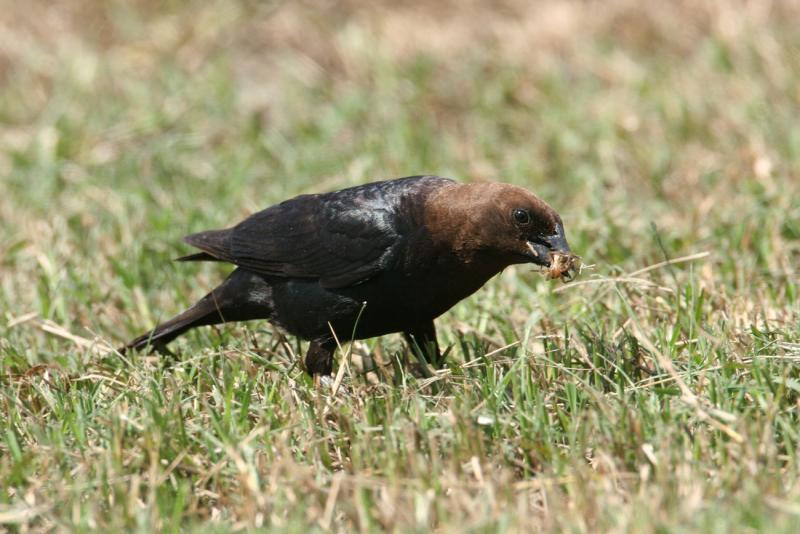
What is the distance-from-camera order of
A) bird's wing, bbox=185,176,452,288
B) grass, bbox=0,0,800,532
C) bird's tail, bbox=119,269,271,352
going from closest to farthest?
grass, bbox=0,0,800,532 < bird's wing, bbox=185,176,452,288 < bird's tail, bbox=119,269,271,352

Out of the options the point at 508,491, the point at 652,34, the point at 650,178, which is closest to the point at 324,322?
the point at 508,491

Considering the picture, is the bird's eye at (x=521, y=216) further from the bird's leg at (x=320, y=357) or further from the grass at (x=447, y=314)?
the bird's leg at (x=320, y=357)

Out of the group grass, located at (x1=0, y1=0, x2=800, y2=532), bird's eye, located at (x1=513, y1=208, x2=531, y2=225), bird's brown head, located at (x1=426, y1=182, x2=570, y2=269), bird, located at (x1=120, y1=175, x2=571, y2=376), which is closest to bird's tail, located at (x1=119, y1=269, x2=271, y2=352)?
bird, located at (x1=120, y1=175, x2=571, y2=376)

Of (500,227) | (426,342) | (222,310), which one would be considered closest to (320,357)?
(426,342)

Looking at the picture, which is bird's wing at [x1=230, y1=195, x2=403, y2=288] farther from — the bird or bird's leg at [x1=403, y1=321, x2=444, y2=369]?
bird's leg at [x1=403, y1=321, x2=444, y2=369]

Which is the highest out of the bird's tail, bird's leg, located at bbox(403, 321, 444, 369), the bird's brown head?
the bird's brown head

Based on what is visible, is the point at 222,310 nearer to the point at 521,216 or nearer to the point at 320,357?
the point at 320,357

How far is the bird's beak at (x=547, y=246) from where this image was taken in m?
4.00

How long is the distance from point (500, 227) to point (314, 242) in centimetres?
79


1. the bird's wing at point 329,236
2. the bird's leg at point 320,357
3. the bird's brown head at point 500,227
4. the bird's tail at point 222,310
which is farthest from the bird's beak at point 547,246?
the bird's tail at point 222,310

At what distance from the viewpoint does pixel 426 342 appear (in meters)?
4.27

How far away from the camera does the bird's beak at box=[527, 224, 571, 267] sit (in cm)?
400

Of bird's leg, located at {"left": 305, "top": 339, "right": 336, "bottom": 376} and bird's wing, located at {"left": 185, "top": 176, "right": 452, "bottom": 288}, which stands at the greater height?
bird's wing, located at {"left": 185, "top": 176, "right": 452, "bottom": 288}

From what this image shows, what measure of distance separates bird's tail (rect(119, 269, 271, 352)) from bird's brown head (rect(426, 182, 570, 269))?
85 cm
